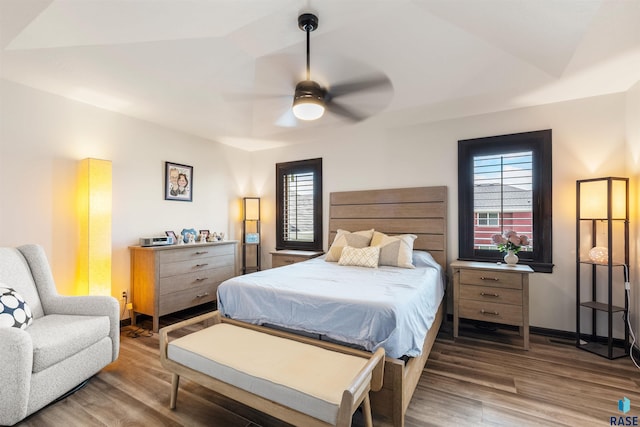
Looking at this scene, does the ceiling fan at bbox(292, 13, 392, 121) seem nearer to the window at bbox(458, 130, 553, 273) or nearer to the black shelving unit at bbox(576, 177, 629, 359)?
the window at bbox(458, 130, 553, 273)

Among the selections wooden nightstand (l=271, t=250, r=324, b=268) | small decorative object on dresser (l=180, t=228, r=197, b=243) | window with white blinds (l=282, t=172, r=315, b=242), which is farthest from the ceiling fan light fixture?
small decorative object on dresser (l=180, t=228, r=197, b=243)

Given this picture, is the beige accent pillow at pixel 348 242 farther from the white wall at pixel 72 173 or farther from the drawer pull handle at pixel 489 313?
the white wall at pixel 72 173

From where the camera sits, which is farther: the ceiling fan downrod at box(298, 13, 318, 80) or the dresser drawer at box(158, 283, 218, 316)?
the dresser drawer at box(158, 283, 218, 316)

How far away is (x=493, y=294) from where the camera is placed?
9.75 ft

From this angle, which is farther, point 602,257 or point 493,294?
point 493,294

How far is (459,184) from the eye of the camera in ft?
11.8

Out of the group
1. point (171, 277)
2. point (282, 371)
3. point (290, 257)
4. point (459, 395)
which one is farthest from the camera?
point (290, 257)

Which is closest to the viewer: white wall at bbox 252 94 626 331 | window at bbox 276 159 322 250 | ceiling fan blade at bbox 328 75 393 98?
ceiling fan blade at bbox 328 75 393 98

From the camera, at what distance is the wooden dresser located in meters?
3.33

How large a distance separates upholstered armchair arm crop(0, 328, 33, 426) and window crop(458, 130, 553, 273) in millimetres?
4029

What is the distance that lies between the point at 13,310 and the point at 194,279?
1.83m

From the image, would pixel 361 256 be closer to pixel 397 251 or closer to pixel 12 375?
pixel 397 251

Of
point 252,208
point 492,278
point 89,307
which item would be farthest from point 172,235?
point 492,278

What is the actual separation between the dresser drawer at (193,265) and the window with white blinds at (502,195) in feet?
11.2
